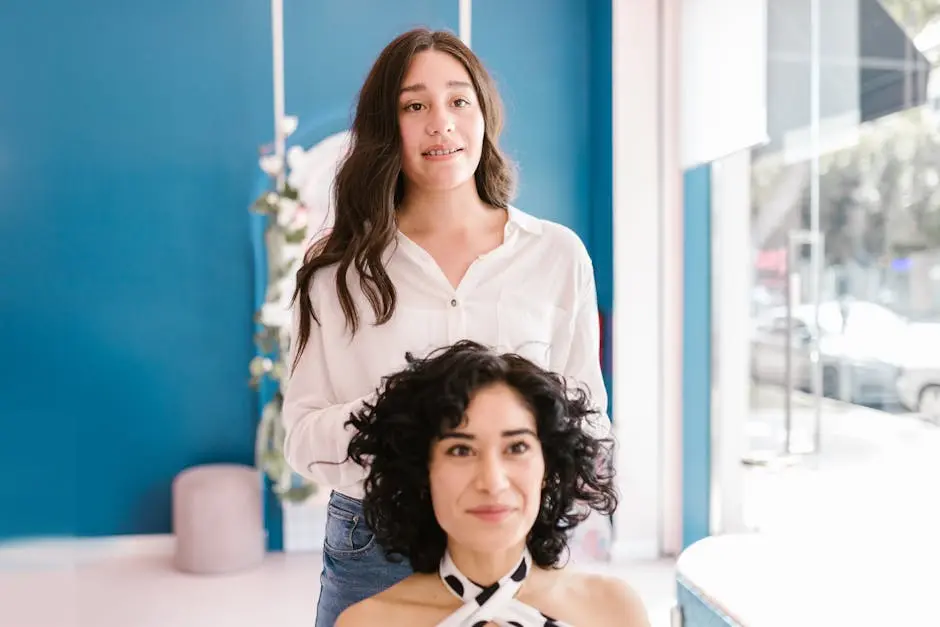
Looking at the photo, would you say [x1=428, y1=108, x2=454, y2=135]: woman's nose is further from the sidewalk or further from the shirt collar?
the sidewalk

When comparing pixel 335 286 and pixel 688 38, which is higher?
pixel 688 38

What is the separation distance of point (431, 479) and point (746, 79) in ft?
9.00

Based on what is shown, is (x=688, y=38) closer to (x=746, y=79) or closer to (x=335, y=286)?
(x=746, y=79)

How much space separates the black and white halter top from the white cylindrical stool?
3.00 metres

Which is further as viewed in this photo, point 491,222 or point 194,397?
point 194,397

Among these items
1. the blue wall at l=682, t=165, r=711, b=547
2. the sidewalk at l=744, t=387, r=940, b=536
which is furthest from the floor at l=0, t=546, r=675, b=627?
the sidewalk at l=744, t=387, r=940, b=536

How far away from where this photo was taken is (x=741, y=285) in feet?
12.7

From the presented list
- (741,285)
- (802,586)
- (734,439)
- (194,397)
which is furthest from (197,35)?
(802,586)

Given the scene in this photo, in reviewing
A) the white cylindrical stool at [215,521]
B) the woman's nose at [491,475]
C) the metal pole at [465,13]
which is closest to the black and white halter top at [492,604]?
the woman's nose at [491,475]

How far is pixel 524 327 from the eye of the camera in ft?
4.69

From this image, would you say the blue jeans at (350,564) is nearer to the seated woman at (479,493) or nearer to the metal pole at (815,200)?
the seated woman at (479,493)

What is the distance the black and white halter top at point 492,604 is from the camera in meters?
1.03

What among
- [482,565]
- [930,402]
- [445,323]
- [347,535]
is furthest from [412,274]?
[930,402]

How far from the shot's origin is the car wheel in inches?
103
